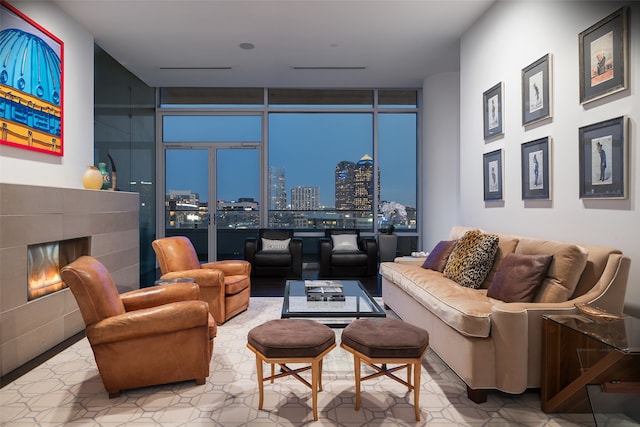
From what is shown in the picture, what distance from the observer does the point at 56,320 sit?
10.3 ft

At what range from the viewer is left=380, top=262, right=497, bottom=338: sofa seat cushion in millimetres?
2152

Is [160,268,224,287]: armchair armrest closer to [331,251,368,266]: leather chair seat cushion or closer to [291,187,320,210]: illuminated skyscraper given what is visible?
[331,251,368,266]: leather chair seat cushion

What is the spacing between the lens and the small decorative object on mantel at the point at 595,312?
1940mm

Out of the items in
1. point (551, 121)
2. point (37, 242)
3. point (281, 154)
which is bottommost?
point (37, 242)

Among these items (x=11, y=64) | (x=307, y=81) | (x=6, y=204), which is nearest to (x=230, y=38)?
(x=307, y=81)

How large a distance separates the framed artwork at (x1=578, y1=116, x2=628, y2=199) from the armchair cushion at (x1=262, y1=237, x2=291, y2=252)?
14.4 feet

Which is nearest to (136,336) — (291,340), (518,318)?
(291,340)

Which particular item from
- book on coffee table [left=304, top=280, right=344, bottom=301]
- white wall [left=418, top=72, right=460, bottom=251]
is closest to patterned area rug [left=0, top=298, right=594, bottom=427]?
book on coffee table [left=304, top=280, right=344, bottom=301]

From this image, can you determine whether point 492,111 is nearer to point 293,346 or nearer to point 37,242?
point 293,346

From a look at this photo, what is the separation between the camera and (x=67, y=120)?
158 inches

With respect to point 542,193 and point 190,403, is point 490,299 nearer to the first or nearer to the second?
point 542,193

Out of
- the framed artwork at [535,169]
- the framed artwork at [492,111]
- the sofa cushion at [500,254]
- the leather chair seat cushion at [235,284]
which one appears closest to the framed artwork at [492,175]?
the framed artwork at [492,111]

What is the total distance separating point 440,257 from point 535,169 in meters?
1.23

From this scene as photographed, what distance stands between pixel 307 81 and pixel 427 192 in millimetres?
2826
